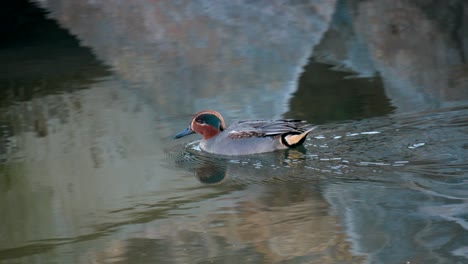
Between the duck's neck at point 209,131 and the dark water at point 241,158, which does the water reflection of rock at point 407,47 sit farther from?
the duck's neck at point 209,131

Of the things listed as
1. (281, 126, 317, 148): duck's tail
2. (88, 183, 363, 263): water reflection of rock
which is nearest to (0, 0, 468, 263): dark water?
(88, 183, 363, 263): water reflection of rock

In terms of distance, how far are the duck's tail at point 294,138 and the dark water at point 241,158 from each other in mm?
120

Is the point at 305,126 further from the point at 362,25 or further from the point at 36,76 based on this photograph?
the point at 362,25

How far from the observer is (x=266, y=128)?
797 cm

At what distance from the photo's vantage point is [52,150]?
8.65 meters

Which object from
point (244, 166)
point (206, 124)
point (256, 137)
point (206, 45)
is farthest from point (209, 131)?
point (206, 45)

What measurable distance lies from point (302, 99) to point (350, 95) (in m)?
0.53

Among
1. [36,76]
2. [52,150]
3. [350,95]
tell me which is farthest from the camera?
[36,76]

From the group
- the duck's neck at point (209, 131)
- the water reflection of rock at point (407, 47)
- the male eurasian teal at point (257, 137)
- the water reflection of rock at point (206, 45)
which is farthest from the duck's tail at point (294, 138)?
the water reflection of rock at point (407, 47)

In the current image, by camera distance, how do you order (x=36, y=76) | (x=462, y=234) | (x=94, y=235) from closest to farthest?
(x=462, y=234)
(x=94, y=235)
(x=36, y=76)

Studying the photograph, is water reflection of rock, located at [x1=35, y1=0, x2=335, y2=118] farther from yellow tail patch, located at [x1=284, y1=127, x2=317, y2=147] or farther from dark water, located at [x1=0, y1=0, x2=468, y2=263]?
yellow tail patch, located at [x1=284, y1=127, x2=317, y2=147]

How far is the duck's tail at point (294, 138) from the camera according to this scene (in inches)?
306

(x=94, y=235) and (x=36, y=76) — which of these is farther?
(x=36, y=76)

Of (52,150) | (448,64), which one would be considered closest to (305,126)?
(52,150)
